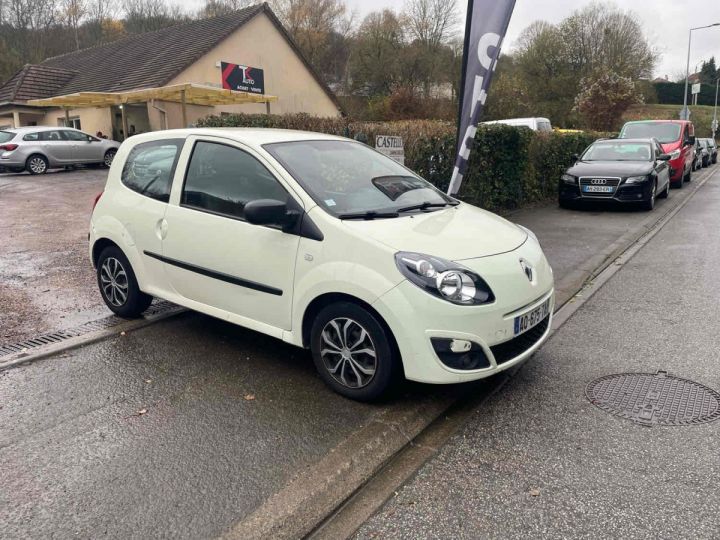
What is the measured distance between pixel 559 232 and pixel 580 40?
4060 cm

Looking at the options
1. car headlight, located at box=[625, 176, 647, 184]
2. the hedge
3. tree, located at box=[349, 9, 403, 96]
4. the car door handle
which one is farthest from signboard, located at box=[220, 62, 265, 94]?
the car door handle

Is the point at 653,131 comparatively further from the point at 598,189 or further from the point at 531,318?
the point at 531,318

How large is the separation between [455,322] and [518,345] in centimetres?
65

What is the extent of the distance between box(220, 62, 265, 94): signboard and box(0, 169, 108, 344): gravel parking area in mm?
11926

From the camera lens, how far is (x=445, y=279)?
354 centimetres

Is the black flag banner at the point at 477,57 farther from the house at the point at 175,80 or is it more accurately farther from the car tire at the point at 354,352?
the house at the point at 175,80

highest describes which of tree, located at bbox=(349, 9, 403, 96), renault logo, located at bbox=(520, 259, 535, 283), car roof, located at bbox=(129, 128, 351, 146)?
tree, located at bbox=(349, 9, 403, 96)

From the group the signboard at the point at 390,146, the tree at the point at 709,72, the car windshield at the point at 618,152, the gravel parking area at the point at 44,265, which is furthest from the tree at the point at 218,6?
the tree at the point at 709,72

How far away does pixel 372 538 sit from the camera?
266cm

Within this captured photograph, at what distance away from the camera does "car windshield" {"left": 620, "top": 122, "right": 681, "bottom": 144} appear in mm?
19078

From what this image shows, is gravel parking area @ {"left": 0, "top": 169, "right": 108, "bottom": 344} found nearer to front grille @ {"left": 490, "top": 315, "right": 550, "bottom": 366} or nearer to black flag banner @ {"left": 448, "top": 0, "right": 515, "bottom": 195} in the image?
front grille @ {"left": 490, "top": 315, "right": 550, "bottom": 366}

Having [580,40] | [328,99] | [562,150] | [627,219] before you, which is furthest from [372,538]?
[580,40]

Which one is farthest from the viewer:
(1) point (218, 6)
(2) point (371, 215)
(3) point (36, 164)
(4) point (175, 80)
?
(1) point (218, 6)

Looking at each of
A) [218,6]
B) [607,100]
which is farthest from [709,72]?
[218,6]
